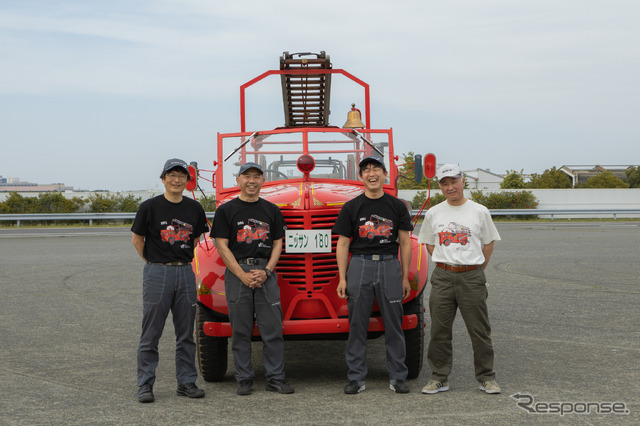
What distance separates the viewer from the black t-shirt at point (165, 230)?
5699 millimetres

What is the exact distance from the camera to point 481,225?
5742mm

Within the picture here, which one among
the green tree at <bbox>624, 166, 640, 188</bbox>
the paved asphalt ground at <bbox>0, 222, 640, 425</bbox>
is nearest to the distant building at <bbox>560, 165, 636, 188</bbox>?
the green tree at <bbox>624, 166, 640, 188</bbox>

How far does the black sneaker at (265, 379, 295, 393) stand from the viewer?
5.72 meters

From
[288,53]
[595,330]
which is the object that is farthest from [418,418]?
[288,53]

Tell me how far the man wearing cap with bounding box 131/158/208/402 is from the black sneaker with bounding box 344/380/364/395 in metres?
1.16

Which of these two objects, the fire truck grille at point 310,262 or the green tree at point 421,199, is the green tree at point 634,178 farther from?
the fire truck grille at point 310,262

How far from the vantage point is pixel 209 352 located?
613cm

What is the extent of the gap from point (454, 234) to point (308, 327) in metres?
1.40

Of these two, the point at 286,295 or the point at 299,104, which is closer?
the point at 286,295

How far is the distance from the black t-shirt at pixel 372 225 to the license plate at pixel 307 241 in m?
0.21

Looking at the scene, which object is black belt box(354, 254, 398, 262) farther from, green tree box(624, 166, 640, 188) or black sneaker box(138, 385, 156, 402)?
green tree box(624, 166, 640, 188)

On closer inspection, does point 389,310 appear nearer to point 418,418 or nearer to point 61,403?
point 418,418

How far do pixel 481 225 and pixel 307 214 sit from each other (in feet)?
4.67

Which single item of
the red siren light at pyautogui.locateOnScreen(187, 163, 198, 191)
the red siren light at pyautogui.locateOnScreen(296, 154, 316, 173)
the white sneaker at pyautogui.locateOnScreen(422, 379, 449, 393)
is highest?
the red siren light at pyautogui.locateOnScreen(296, 154, 316, 173)
